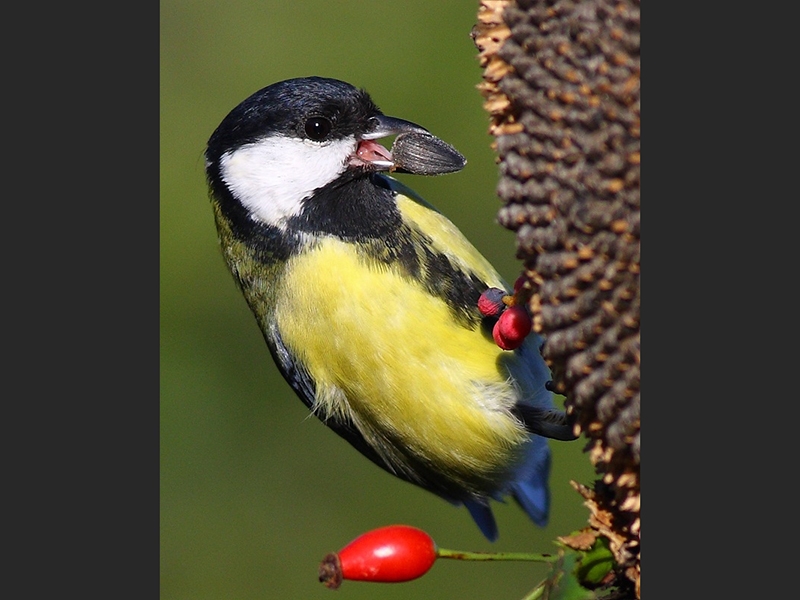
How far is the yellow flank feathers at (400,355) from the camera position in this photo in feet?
4.52

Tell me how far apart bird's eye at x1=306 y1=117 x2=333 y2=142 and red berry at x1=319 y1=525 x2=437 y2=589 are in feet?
2.17

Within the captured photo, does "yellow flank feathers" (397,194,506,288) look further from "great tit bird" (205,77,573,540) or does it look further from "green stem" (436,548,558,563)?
"green stem" (436,548,558,563)

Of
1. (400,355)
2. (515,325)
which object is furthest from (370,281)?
(515,325)

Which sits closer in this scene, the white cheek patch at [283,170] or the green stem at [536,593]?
the green stem at [536,593]

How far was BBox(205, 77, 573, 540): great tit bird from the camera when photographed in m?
1.38

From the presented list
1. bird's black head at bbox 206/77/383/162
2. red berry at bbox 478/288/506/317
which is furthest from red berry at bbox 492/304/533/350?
bird's black head at bbox 206/77/383/162

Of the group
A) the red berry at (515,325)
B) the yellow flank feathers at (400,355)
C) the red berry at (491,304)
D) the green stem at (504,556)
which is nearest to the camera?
the green stem at (504,556)

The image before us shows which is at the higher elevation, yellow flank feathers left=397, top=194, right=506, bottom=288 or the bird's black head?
the bird's black head

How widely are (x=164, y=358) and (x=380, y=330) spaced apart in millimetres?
1091

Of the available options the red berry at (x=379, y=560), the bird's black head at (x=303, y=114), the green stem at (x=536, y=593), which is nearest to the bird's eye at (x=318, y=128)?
the bird's black head at (x=303, y=114)

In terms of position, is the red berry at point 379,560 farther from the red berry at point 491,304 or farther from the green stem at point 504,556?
the red berry at point 491,304

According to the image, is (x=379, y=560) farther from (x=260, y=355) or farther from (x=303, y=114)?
(x=260, y=355)

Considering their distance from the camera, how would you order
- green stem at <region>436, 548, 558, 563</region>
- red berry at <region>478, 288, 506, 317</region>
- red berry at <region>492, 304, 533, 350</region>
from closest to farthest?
1. green stem at <region>436, 548, 558, 563</region>
2. red berry at <region>492, 304, 533, 350</region>
3. red berry at <region>478, 288, 506, 317</region>

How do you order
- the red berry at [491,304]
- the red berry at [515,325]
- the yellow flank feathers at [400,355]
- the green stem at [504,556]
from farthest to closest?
the yellow flank feathers at [400,355] < the red berry at [491,304] < the red berry at [515,325] < the green stem at [504,556]
